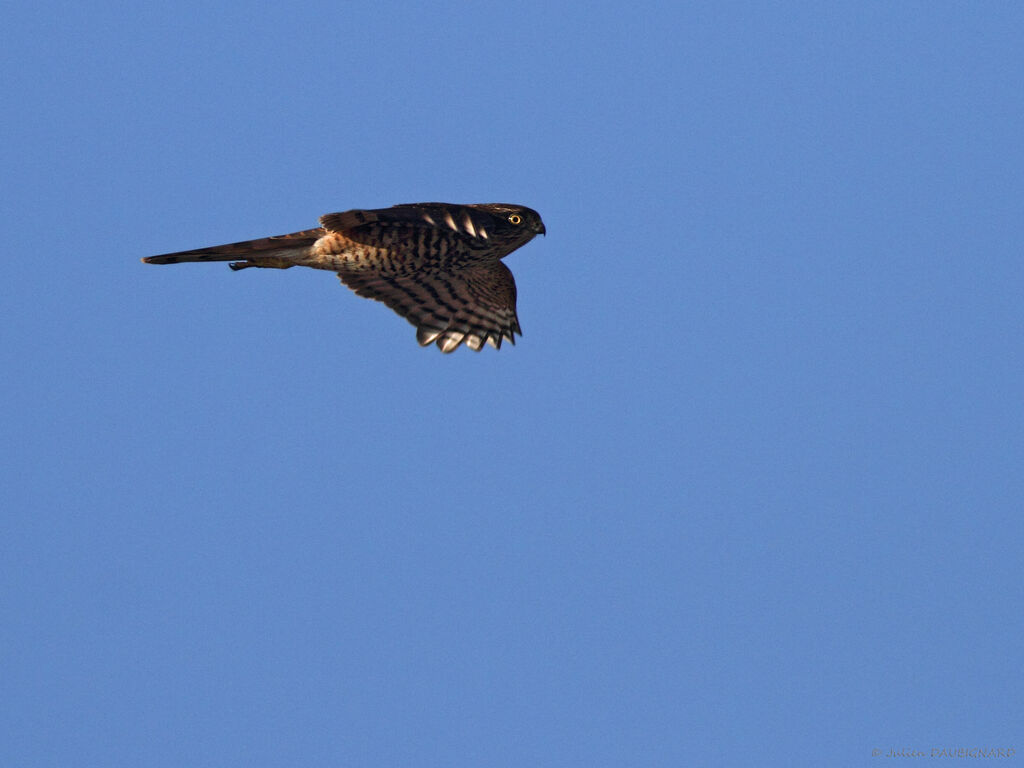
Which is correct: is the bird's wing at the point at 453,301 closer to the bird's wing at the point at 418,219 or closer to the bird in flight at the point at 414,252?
the bird in flight at the point at 414,252

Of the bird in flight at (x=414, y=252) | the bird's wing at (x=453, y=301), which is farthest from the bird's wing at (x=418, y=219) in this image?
the bird's wing at (x=453, y=301)

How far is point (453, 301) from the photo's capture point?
1456 centimetres

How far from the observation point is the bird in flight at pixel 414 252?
12.7 meters

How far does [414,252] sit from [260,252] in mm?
1614

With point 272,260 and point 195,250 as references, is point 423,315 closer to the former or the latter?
point 272,260

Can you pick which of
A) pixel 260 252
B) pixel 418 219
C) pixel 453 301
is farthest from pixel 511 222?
pixel 260 252

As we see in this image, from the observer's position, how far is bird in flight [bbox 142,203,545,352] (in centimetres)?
1268

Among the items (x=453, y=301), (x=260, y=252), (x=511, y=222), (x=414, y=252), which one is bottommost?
(x=260, y=252)

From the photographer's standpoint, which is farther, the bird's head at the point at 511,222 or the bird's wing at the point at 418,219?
the bird's head at the point at 511,222

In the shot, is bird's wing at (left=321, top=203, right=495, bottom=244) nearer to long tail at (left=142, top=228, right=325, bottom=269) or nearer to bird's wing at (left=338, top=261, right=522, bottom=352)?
long tail at (left=142, top=228, right=325, bottom=269)

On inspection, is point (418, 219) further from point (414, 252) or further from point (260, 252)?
point (260, 252)

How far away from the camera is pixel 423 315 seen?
14375 mm

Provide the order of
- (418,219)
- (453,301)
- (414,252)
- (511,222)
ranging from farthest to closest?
(453,301) < (414,252) < (511,222) < (418,219)

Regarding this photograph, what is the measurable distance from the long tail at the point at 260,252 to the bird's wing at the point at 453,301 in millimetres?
667
